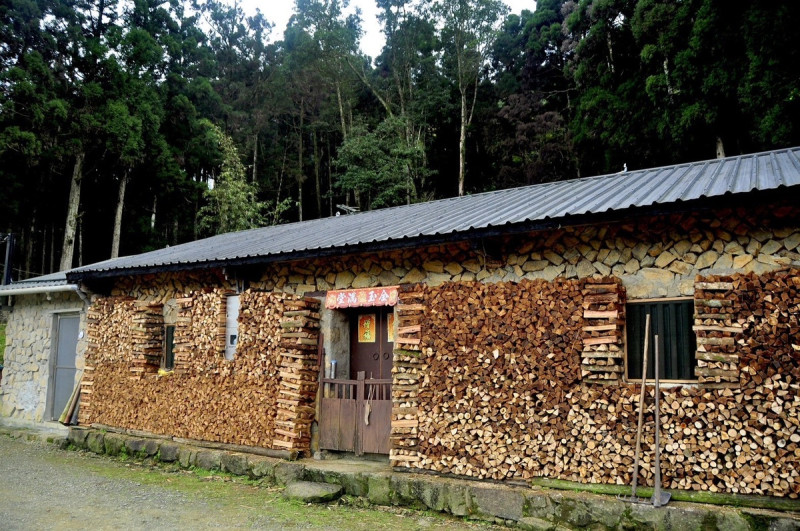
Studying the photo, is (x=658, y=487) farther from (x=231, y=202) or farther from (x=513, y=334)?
(x=231, y=202)

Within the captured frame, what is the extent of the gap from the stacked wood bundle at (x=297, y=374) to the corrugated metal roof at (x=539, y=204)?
3.18 feet

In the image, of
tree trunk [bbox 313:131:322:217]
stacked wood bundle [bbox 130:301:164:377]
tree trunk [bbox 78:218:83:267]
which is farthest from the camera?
tree trunk [bbox 313:131:322:217]

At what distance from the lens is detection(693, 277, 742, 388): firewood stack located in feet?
19.5

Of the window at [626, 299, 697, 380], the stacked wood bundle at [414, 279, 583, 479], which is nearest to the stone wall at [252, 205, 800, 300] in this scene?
the window at [626, 299, 697, 380]

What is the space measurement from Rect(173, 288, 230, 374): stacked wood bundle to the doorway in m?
2.11

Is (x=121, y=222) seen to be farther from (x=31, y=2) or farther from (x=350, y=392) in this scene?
(x=350, y=392)

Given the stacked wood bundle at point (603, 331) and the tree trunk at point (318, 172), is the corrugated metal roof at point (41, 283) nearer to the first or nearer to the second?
the stacked wood bundle at point (603, 331)

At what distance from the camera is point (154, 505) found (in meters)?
7.58

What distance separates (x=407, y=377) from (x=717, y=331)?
365cm

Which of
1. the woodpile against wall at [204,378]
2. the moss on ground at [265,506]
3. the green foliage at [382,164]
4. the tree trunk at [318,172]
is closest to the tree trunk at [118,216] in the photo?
the green foliage at [382,164]

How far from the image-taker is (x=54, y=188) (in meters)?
26.2

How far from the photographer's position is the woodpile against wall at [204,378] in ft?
30.3

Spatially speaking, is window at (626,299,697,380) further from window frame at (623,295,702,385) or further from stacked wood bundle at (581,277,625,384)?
stacked wood bundle at (581,277,625,384)

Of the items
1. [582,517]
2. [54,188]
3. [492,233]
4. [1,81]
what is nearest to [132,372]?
[492,233]
